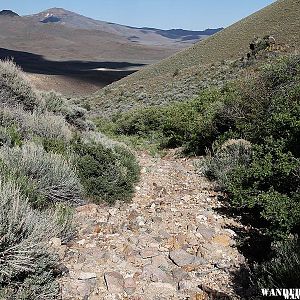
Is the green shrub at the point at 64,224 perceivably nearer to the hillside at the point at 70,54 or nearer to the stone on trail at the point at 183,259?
the stone on trail at the point at 183,259

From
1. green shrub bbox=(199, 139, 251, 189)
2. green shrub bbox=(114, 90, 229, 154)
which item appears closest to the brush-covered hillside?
green shrub bbox=(199, 139, 251, 189)

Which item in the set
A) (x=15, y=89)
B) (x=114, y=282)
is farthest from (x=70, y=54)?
(x=114, y=282)

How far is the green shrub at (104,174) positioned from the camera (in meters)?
5.90

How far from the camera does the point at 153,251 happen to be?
14.6 feet

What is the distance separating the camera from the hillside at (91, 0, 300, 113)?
26.1 metres

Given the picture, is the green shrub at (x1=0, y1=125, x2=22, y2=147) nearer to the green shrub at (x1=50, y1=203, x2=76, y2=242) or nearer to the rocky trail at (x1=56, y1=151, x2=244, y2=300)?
the rocky trail at (x1=56, y1=151, x2=244, y2=300)

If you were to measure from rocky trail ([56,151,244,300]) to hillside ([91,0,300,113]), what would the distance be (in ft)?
57.6

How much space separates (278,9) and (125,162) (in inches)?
1557

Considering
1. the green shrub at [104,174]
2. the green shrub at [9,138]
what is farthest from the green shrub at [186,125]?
the green shrub at [9,138]

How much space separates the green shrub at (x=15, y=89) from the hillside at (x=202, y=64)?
44.2ft

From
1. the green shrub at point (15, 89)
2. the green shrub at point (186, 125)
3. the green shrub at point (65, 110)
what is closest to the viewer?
the green shrub at point (186, 125)

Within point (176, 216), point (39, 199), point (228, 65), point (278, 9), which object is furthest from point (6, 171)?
point (278, 9)

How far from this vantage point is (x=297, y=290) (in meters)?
3.11

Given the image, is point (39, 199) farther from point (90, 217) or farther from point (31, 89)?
point (31, 89)
